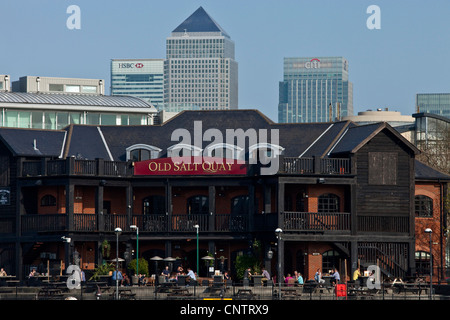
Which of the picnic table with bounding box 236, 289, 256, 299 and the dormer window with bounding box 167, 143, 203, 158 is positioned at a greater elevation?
the dormer window with bounding box 167, 143, 203, 158

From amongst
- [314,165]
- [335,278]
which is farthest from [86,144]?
[335,278]

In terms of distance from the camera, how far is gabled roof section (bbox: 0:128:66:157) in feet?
241

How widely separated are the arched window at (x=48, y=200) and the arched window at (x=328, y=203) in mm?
16106

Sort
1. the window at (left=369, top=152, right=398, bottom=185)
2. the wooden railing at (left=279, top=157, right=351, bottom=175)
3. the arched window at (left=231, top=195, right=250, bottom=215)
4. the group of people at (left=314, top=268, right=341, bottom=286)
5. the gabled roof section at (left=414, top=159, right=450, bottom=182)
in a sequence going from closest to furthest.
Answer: the group of people at (left=314, top=268, right=341, bottom=286) → the wooden railing at (left=279, top=157, right=351, bottom=175) → the window at (left=369, top=152, right=398, bottom=185) → the arched window at (left=231, top=195, right=250, bottom=215) → the gabled roof section at (left=414, top=159, right=450, bottom=182)

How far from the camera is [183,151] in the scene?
75375 millimetres

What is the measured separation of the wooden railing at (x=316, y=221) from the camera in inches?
2781

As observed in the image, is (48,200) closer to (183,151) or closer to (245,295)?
(183,151)

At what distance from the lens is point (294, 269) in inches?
2862

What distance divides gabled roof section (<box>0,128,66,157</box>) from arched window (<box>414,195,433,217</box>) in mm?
22304

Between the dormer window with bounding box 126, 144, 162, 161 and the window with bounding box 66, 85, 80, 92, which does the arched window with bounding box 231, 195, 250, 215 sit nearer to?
the dormer window with bounding box 126, 144, 162, 161

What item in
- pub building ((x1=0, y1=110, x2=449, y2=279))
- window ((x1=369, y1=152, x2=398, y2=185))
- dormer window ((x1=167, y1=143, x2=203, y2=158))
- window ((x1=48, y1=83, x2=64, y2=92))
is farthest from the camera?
window ((x1=48, y1=83, x2=64, y2=92))

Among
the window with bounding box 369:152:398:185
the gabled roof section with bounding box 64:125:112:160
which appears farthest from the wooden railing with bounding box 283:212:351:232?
the gabled roof section with bounding box 64:125:112:160

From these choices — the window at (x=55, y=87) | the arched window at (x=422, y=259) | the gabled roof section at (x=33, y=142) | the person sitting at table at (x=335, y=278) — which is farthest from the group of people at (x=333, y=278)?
the window at (x=55, y=87)

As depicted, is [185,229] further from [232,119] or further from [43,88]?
[43,88]
